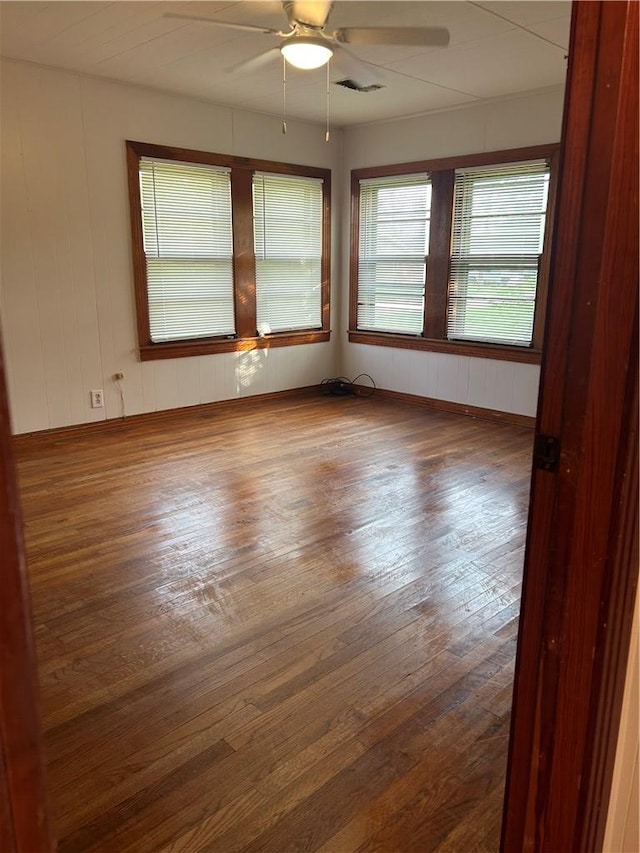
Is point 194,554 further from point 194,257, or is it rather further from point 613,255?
point 194,257

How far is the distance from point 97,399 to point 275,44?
2891 mm

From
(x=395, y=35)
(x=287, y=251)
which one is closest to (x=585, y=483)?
(x=395, y=35)

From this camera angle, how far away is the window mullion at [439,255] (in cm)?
564

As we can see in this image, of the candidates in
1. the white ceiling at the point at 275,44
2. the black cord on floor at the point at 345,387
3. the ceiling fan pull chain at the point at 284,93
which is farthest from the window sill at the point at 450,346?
the ceiling fan pull chain at the point at 284,93

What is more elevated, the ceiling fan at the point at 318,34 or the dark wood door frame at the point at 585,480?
the ceiling fan at the point at 318,34

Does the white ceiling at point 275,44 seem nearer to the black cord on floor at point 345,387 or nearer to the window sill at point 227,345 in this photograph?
the window sill at point 227,345

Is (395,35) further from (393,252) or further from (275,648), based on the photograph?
(393,252)

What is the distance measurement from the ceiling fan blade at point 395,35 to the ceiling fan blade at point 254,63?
Result: 87 centimetres

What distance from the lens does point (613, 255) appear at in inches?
36.7

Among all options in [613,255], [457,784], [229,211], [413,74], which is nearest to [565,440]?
[613,255]

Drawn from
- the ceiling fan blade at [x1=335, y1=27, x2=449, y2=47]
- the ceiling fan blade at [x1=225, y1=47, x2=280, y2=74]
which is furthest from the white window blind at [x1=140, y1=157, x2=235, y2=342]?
the ceiling fan blade at [x1=335, y1=27, x2=449, y2=47]

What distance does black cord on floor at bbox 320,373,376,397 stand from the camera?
6.69m

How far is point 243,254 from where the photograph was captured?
5852 mm

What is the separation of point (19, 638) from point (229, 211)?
18.2ft
